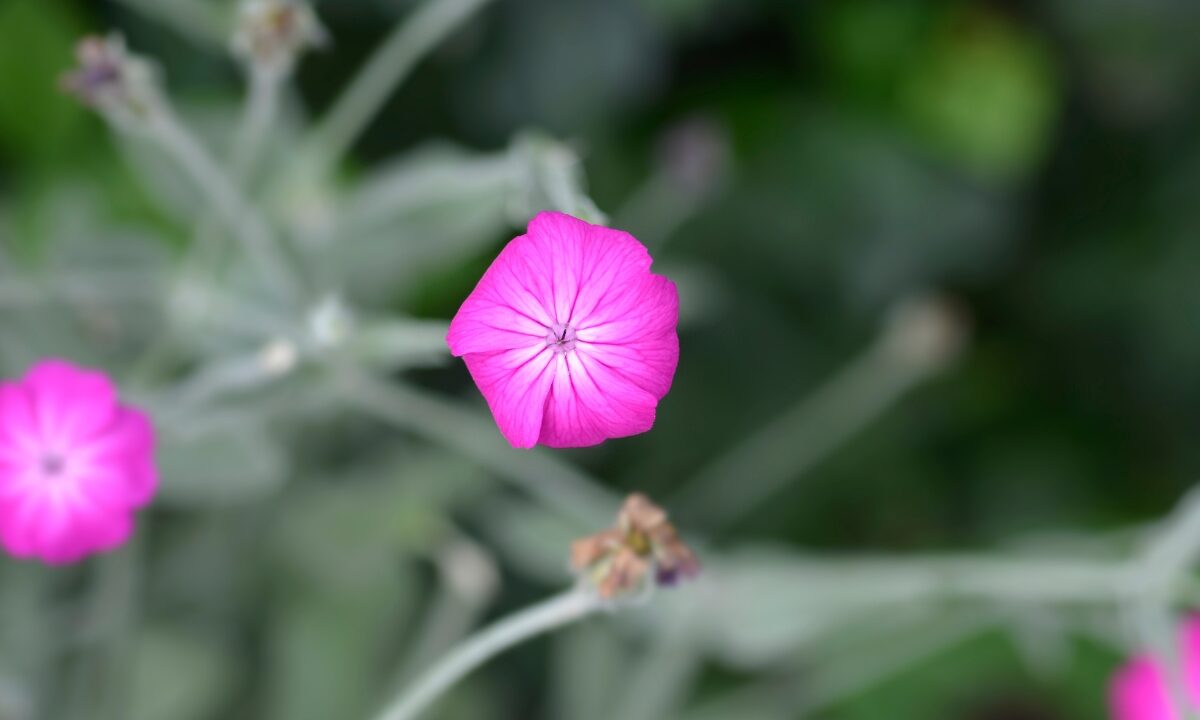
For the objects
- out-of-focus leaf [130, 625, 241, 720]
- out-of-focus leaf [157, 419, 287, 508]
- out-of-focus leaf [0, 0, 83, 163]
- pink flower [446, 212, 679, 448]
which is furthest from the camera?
out-of-focus leaf [0, 0, 83, 163]

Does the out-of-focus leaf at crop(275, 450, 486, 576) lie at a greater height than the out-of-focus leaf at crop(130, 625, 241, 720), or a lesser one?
greater

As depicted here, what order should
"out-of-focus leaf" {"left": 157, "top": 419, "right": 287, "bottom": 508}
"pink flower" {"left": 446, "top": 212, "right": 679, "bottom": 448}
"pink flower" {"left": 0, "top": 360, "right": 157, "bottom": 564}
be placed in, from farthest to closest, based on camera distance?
1. "out-of-focus leaf" {"left": 157, "top": 419, "right": 287, "bottom": 508}
2. "pink flower" {"left": 0, "top": 360, "right": 157, "bottom": 564}
3. "pink flower" {"left": 446, "top": 212, "right": 679, "bottom": 448}

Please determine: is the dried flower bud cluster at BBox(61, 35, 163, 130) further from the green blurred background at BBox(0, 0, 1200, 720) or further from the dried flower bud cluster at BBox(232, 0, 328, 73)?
the green blurred background at BBox(0, 0, 1200, 720)

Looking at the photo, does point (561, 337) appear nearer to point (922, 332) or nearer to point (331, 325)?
point (331, 325)

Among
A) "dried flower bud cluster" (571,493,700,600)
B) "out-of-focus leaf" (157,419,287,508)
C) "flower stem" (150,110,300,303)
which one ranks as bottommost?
"dried flower bud cluster" (571,493,700,600)

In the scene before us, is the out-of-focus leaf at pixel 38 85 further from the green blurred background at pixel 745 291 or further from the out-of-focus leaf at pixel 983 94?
the out-of-focus leaf at pixel 983 94

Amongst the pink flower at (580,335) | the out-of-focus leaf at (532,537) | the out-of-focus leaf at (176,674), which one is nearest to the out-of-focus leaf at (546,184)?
the pink flower at (580,335)

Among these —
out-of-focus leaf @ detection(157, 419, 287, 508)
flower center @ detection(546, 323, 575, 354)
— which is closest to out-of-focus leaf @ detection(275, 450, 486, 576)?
out-of-focus leaf @ detection(157, 419, 287, 508)

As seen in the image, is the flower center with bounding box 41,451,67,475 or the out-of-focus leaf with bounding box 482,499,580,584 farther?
the out-of-focus leaf with bounding box 482,499,580,584
